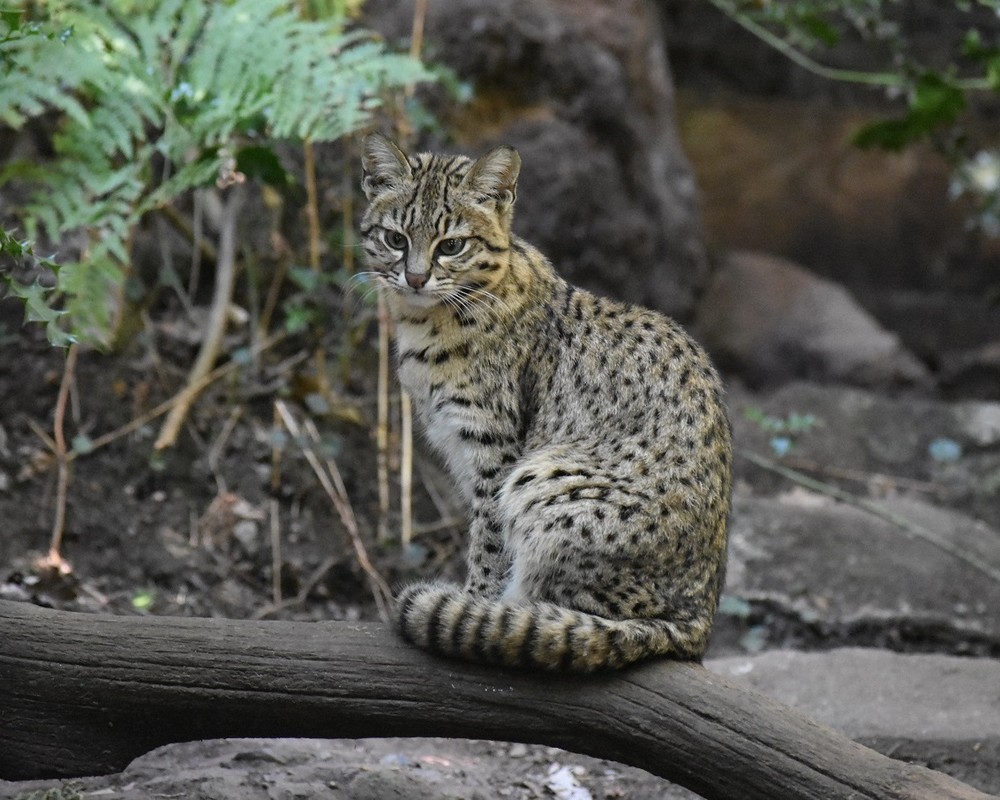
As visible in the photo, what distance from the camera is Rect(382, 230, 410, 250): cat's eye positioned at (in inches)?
177

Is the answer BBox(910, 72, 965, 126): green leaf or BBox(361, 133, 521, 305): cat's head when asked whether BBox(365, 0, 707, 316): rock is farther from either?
BBox(361, 133, 521, 305): cat's head

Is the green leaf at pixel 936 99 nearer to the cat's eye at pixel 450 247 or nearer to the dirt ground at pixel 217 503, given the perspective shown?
the dirt ground at pixel 217 503

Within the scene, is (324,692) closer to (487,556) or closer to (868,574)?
(487,556)

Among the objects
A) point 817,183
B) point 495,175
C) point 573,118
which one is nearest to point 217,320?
point 495,175

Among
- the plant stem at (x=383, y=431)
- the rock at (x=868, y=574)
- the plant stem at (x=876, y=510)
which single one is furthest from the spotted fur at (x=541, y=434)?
the plant stem at (x=876, y=510)

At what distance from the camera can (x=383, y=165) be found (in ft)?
15.1

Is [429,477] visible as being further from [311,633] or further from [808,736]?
[808,736]

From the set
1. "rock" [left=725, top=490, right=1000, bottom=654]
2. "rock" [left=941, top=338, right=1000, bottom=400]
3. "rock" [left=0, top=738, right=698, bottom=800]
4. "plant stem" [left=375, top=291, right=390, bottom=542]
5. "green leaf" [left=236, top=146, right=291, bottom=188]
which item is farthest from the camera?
"rock" [left=941, top=338, right=1000, bottom=400]

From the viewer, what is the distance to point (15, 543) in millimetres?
5395

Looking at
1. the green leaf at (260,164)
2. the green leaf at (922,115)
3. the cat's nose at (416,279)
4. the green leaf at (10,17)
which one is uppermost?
the green leaf at (922,115)

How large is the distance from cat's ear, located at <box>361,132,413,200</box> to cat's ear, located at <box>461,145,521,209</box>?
0.25 m

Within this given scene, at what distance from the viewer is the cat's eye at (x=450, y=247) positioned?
4.48m

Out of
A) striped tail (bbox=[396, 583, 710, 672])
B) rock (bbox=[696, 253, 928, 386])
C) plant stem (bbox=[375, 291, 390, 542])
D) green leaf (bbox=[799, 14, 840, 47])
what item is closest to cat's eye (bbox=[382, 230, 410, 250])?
striped tail (bbox=[396, 583, 710, 672])

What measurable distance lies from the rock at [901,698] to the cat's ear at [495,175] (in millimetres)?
2089
